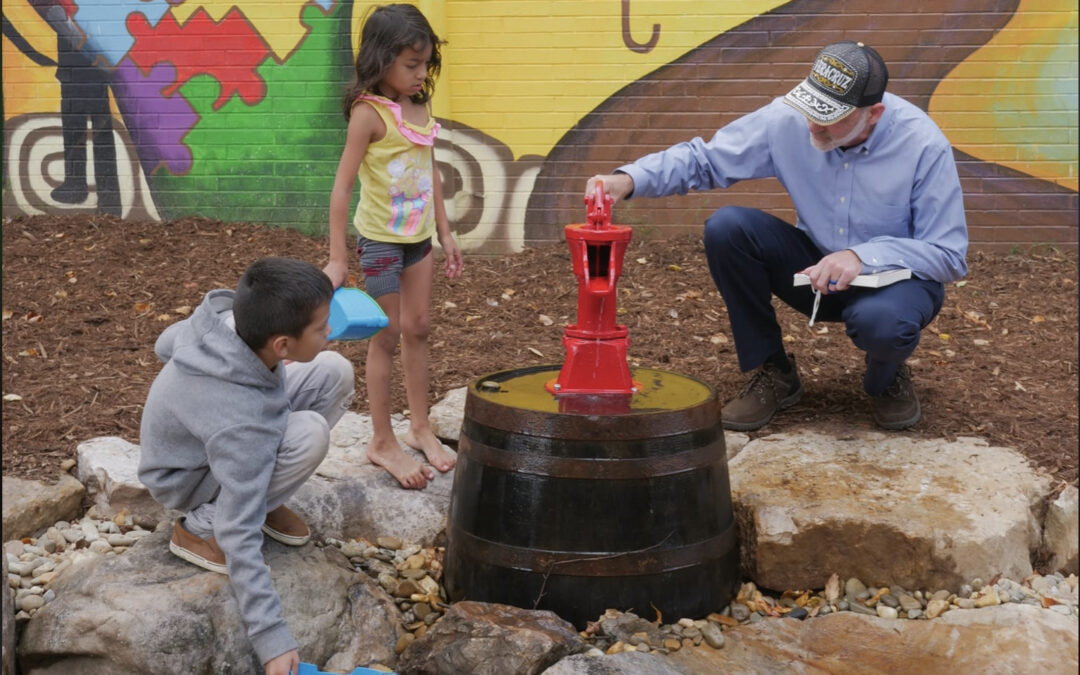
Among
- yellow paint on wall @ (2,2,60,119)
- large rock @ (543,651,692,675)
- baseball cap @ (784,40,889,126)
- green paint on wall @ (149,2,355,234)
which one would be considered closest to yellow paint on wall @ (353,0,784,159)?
green paint on wall @ (149,2,355,234)

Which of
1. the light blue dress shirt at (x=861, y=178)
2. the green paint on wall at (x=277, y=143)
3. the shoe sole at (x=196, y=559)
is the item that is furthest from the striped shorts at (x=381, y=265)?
the green paint on wall at (x=277, y=143)

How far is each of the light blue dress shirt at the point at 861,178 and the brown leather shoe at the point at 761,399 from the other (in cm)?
50

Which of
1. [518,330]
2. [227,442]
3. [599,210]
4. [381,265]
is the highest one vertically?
[599,210]

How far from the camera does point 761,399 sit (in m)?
4.04

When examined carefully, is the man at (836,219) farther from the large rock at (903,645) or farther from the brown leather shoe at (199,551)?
the brown leather shoe at (199,551)

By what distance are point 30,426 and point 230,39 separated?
3.46 metres

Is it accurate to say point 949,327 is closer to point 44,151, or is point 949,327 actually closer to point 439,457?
point 439,457

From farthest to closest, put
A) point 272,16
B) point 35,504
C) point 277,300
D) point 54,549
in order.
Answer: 1. point 272,16
2. point 35,504
3. point 54,549
4. point 277,300

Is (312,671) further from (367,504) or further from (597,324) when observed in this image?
(597,324)

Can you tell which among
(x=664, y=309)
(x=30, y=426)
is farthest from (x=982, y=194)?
(x=30, y=426)

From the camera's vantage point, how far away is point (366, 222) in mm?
3576

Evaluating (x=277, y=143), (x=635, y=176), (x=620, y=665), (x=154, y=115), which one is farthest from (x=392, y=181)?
(x=154, y=115)

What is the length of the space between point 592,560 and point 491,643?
35 centimetres

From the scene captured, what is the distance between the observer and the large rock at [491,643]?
8.96 ft
